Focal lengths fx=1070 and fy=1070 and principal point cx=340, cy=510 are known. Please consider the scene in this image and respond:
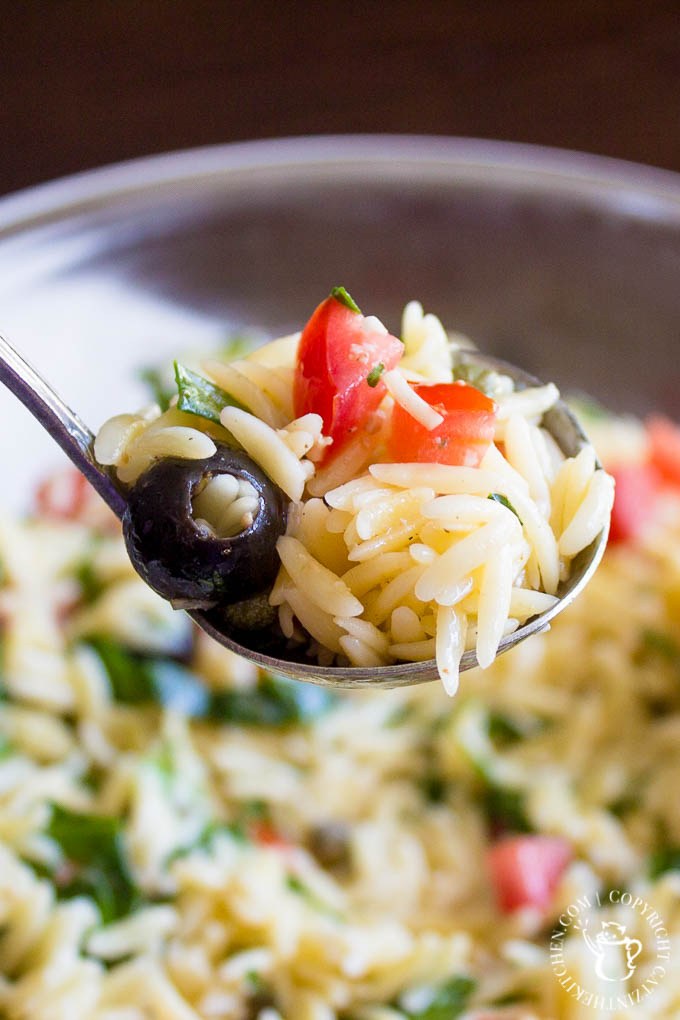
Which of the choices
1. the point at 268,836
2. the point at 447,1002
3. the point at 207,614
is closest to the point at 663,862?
the point at 447,1002

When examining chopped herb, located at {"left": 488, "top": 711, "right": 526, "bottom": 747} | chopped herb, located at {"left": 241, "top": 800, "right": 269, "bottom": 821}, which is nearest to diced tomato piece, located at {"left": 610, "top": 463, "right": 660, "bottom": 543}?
chopped herb, located at {"left": 488, "top": 711, "right": 526, "bottom": 747}

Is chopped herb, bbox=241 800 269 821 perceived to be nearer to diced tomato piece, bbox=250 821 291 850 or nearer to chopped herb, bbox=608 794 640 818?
diced tomato piece, bbox=250 821 291 850

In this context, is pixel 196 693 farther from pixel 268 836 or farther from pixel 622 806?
pixel 622 806

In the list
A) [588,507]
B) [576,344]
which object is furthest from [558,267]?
[588,507]

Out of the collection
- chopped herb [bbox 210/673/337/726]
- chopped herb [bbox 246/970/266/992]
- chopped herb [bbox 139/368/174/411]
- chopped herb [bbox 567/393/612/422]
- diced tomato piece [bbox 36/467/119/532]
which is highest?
chopped herb [bbox 139/368/174/411]

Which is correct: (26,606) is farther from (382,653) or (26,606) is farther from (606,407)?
(606,407)

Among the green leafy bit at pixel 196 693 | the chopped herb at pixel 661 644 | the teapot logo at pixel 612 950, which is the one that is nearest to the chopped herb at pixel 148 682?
the green leafy bit at pixel 196 693

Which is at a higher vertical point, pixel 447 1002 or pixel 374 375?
pixel 374 375
